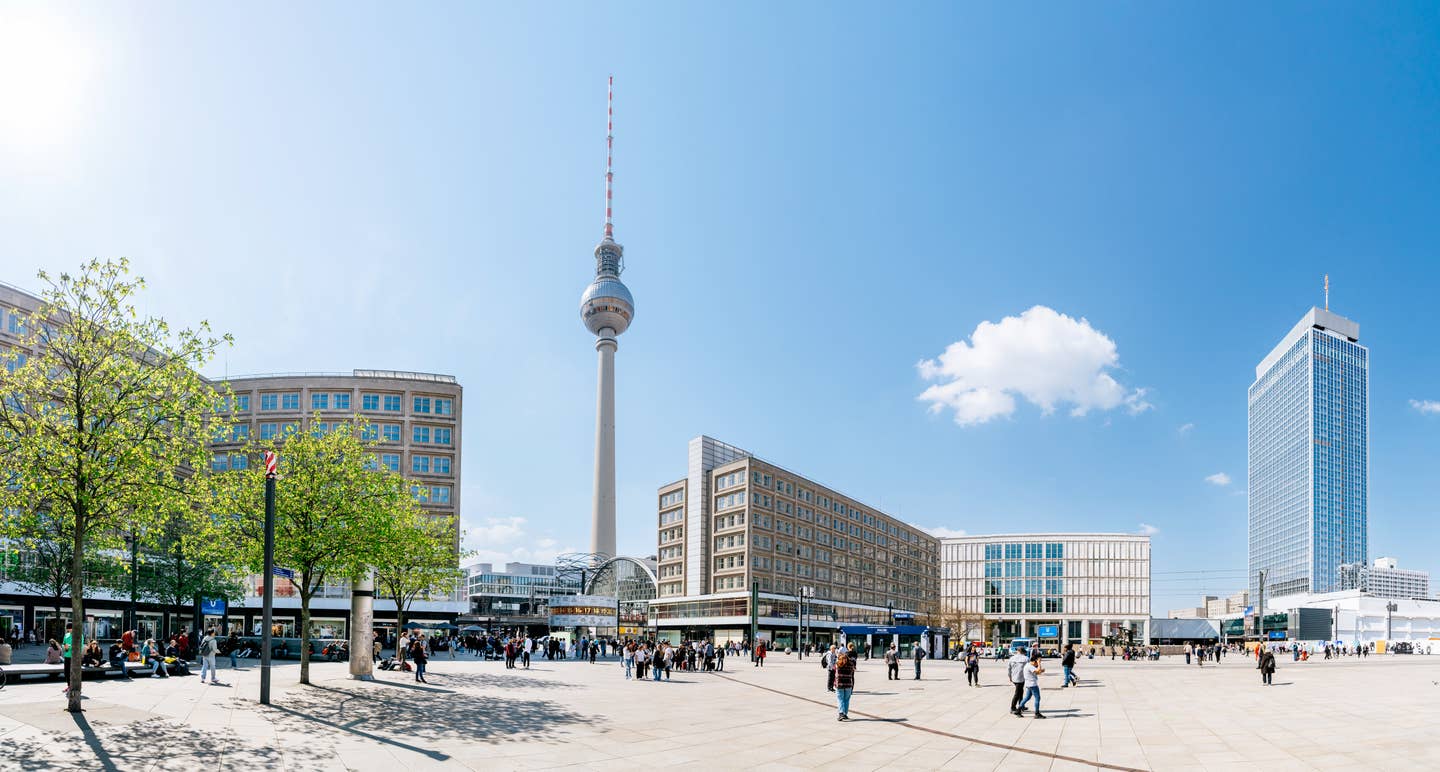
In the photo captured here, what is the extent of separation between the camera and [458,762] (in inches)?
576

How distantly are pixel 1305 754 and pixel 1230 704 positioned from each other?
1314 cm

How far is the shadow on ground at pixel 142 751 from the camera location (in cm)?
1320

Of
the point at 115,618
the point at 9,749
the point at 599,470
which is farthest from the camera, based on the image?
the point at 599,470

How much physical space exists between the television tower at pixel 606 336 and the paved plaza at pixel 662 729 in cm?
11386

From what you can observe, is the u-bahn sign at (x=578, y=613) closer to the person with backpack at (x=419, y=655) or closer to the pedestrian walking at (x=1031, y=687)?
the person with backpack at (x=419, y=655)

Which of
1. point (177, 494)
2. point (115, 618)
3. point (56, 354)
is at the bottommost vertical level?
point (115, 618)

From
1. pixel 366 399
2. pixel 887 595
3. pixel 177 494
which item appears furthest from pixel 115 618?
pixel 887 595

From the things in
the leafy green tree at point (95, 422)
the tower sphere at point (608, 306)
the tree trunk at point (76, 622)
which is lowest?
the tree trunk at point (76, 622)

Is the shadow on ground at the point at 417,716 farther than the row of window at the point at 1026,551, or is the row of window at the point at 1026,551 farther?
the row of window at the point at 1026,551

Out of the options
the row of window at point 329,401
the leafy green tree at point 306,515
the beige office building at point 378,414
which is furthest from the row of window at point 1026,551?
the leafy green tree at point 306,515

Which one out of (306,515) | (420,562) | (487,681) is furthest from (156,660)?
(420,562)

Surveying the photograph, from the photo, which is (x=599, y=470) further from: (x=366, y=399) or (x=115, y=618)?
(x=115, y=618)

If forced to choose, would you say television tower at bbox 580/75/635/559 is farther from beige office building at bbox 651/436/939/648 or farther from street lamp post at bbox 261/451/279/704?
street lamp post at bbox 261/451/279/704

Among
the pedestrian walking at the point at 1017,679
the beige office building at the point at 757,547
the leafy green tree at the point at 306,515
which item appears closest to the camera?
the pedestrian walking at the point at 1017,679
